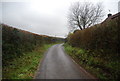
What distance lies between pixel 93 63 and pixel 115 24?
2.91 meters

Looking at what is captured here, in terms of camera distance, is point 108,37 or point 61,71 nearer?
point 108,37

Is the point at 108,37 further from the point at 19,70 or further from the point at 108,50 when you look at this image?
the point at 19,70

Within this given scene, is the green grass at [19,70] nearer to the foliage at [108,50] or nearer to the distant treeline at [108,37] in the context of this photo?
the foliage at [108,50]

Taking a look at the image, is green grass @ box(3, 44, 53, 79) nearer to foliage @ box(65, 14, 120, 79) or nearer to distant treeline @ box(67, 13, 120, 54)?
foliage @ box(65, 14, 120, 79)

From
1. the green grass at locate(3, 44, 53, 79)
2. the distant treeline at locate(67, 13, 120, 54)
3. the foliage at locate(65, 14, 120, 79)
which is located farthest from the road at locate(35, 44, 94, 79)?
the distant treeline at locate(67, 13, 120, 54)

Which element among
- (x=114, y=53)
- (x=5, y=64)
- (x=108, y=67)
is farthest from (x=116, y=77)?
(x=5, y=64)

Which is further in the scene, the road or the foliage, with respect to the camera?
the road

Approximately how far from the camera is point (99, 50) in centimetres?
537

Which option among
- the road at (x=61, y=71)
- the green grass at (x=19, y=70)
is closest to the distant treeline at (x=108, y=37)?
the road at (x=61, y=71)

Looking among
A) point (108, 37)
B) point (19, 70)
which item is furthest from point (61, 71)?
point (108, 37)

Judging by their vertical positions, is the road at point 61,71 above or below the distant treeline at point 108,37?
below

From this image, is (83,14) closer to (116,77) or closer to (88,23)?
(88,23)

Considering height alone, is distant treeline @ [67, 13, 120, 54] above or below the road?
above

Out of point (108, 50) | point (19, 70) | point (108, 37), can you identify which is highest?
point (108, 37)
